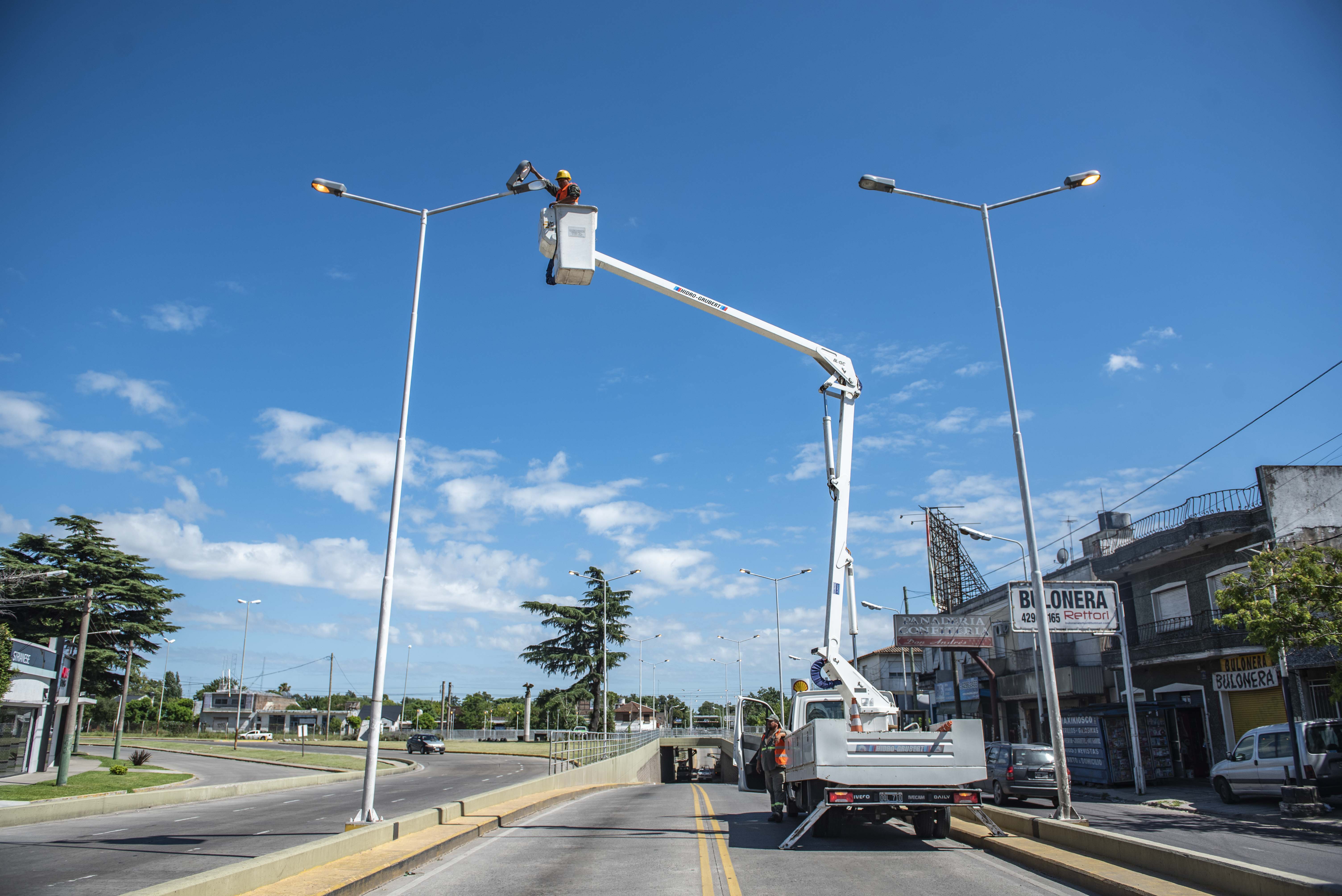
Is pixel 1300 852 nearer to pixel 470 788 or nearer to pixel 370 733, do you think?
pixel 370 733

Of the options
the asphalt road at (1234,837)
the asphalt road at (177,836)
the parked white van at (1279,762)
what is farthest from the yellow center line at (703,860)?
the parked white van at (1279,762)

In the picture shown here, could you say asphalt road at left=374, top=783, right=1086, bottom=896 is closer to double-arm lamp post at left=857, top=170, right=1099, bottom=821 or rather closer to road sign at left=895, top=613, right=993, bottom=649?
double-arm lamp post at left=857, top=170, right=1099, bottom=821

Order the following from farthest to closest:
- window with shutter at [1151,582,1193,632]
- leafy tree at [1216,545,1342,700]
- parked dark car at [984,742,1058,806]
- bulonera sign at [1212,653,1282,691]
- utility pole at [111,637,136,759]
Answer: utility pole at [111,637,136,759] → window with shutter at [1151,582,1193,632] → bulonera sign at [1212,653,1282,691] → parked dark car at [984,742,1058,806] → leafy tree at [1216,545,1342,700]

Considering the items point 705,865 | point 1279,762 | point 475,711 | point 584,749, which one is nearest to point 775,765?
point 705,865

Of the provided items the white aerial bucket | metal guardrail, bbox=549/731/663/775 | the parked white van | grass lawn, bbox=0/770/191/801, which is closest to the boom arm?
the white aerial bucket

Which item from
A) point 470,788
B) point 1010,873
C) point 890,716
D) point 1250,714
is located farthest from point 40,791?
point 1250,714

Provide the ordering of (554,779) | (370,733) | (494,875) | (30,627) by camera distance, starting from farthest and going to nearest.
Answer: (30,627)
(554,779)
(370,733)
(494,875)

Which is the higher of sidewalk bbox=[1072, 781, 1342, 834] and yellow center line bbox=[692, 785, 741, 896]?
yellow center line bbox=[692, 785, 741, 896]

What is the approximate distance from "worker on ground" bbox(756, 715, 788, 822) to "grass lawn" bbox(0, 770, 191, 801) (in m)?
20.0

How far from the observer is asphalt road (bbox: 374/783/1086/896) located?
8938 mm

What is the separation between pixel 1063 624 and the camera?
19547mm

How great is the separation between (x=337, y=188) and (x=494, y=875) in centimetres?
1050

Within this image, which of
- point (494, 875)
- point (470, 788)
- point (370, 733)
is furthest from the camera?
point (470, 788)

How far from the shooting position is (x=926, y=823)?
500 inches
